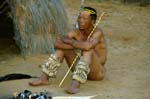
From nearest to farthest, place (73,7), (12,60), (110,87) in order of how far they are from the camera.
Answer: (110,87), (12,60), (73,7)

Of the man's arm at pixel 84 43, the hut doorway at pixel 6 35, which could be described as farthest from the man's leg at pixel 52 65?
the hut doorway at pixel 6 35

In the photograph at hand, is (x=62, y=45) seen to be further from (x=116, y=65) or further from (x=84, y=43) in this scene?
(x=116, y=65)

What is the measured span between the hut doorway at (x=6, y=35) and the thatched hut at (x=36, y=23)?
43cm

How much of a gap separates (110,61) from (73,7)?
5016mm

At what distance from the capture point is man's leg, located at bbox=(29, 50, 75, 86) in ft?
19.7

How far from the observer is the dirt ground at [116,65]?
19.4ft

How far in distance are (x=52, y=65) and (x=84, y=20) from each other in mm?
658

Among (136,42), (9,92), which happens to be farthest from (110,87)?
(136,42)

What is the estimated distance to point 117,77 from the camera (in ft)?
21.8

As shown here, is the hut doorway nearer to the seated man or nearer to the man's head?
the seated man

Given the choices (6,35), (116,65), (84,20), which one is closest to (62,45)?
(84,20)

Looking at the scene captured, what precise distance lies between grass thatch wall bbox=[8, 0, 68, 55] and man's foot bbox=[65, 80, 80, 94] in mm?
1768

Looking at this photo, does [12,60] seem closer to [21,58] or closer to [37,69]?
[21,58]

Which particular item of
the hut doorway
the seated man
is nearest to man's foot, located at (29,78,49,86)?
the seated man
